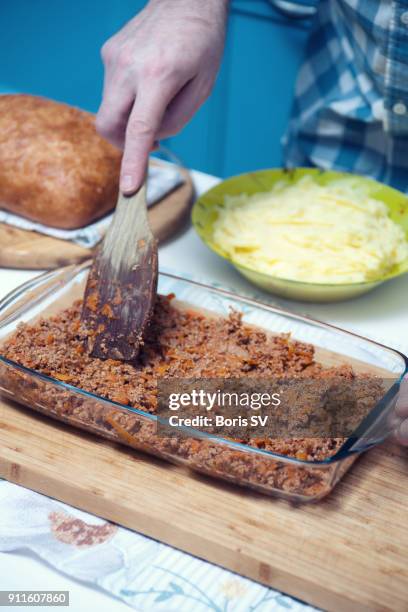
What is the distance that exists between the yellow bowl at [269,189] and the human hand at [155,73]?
0.27m

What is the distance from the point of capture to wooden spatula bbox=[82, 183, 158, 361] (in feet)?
4.43

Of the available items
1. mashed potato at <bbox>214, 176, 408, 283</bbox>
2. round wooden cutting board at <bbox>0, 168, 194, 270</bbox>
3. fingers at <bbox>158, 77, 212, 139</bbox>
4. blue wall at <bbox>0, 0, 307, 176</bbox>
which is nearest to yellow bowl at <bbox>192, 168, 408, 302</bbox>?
mashed potato at <bbox>214, 176, 408, 283</bbox>

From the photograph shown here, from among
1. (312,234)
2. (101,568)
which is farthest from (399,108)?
(101,568)

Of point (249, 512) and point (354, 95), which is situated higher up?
point (354, 95)

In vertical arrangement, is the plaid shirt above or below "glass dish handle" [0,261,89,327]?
above

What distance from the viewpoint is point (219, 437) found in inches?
43.6

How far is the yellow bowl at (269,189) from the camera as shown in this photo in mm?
1649

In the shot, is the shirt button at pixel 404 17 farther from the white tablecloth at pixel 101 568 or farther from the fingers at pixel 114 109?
the white tablecloth at pixel 101 568

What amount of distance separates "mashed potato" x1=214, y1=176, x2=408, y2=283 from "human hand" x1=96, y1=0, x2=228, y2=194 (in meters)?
A: 0.31

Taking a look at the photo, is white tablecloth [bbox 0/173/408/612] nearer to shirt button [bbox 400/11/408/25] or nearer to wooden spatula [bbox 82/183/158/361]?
wooden spatula [bbox 82/183/158/361]

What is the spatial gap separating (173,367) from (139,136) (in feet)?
1.53

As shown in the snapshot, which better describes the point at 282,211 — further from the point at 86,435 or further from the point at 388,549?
the point at 388,549

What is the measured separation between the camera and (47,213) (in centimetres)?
Result: 193

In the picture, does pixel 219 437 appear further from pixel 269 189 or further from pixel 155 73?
pixel 269 189
